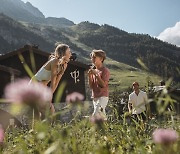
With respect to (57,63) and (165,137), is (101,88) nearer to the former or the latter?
(57,63)

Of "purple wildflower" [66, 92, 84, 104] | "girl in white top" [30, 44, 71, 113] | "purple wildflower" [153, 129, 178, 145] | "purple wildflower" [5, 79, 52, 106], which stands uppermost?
"girl in white top" [30, 44, 71, 113]

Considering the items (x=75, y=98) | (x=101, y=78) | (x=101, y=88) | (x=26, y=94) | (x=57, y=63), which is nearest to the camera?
(x=26, y=94)

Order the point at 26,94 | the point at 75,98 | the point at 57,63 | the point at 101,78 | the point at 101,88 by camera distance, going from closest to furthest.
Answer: the point at 26,94 → the point at 75,98 → the point at 57,63 → the point at 101,78 → the point at 101,88

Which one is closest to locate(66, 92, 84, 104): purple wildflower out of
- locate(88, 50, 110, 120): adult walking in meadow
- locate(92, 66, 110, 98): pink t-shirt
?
locate(88, 50, 110, 120): adult walking in meadow

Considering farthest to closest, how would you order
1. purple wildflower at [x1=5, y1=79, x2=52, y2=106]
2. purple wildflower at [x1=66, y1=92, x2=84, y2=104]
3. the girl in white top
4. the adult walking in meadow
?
the adult walking in meadow < the girl in white top < purple wildflower at [x1=66, y1=92, x2=84, y2=104] < purple wildflower at [x1=5, y1=79, x2=52, y2=106]

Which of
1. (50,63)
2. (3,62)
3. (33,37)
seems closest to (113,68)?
(33,37)

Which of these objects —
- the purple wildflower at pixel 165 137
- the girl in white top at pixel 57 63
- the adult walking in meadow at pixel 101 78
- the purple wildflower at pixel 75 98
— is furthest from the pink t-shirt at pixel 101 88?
the purple wildflower at pixel 165 137

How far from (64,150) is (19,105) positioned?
0.94 ft

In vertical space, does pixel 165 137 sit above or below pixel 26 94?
below

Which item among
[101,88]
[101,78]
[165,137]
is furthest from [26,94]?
[101,88]

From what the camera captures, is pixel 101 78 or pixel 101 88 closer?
pixel 101 78

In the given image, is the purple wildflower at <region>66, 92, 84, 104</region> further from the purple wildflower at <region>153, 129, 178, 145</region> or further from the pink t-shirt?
the pink t-shirt

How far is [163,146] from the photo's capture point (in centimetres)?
100

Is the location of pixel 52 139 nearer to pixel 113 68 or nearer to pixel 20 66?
pixel 20 66
